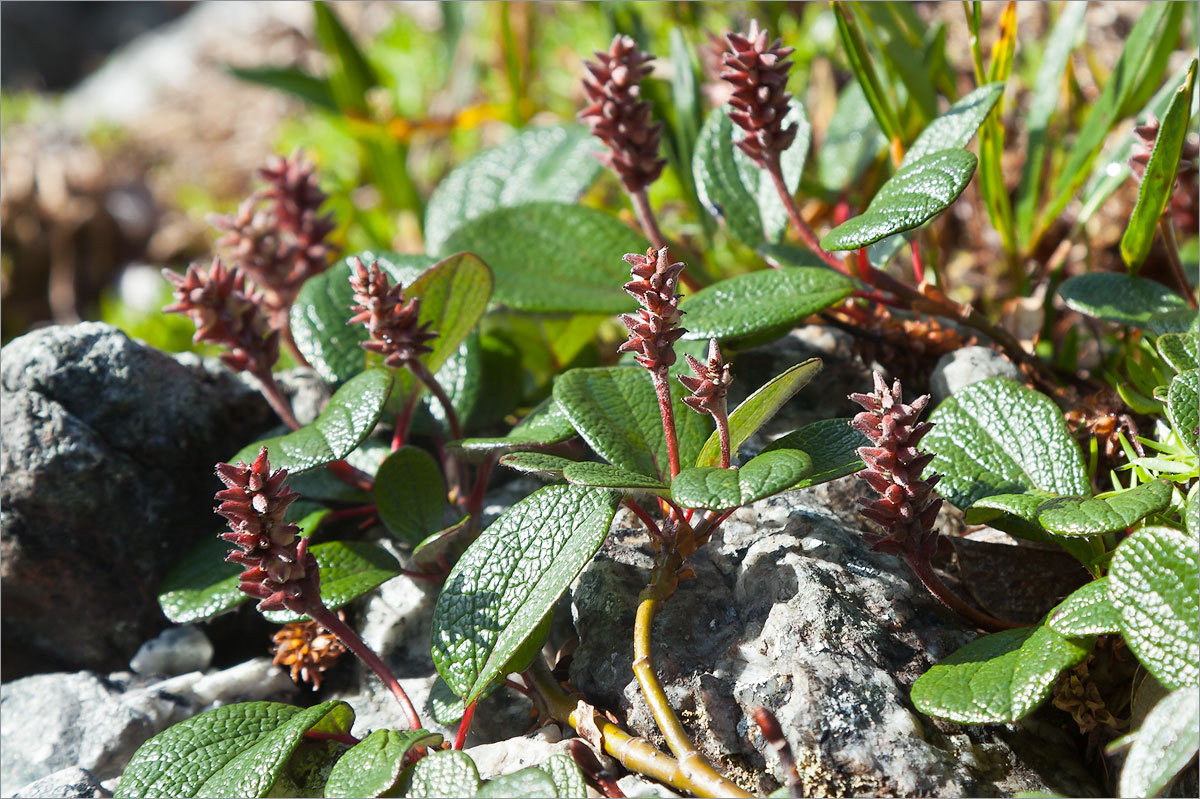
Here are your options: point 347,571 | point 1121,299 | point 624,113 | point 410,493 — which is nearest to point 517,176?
point 624,113

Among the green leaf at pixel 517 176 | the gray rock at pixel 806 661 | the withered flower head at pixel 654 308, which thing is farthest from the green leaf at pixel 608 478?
the green leaf at pixel 517 176

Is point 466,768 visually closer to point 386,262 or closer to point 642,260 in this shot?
point 642,260

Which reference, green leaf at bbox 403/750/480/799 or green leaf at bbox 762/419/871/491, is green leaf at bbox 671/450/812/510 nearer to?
green leaf at bbox 762/419/871/491

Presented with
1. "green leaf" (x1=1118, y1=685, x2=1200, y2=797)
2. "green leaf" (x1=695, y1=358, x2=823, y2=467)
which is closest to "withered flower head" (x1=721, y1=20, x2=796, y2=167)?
"green leaf" (x1=695, y1=358, x2=823, y2=467)

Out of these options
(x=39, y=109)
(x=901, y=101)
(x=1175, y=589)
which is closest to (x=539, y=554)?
(x=1175, y=589)

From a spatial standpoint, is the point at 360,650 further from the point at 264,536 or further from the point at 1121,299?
the point at 1121,299

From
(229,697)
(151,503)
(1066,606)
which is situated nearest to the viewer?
(1066,606)
